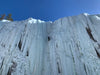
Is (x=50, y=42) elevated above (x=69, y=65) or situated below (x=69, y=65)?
above

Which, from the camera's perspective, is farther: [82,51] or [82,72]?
[82,51]

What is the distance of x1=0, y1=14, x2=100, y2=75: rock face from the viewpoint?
3447mm

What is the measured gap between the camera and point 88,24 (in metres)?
4.80

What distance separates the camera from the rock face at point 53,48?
3447 mm

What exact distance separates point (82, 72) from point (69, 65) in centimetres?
57

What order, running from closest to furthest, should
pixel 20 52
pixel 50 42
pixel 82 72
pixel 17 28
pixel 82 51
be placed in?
pixel 82 72 < pixel 82 51 < pixel 20 52 < pixel 50 42 < pixel 17 28

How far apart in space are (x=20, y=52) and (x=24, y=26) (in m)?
2.18

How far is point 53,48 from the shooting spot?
14.1 feet

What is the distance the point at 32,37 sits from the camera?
15.9 feet

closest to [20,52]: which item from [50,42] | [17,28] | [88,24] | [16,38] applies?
[16,38]

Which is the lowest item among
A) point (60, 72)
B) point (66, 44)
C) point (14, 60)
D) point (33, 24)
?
point (60, 72)

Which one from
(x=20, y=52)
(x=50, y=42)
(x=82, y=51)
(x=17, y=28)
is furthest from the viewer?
(x=17, y=28)

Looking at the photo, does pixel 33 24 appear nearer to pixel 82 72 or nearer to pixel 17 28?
pixel 17 28

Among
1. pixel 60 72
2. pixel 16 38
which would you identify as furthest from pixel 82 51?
pixel 16 38
